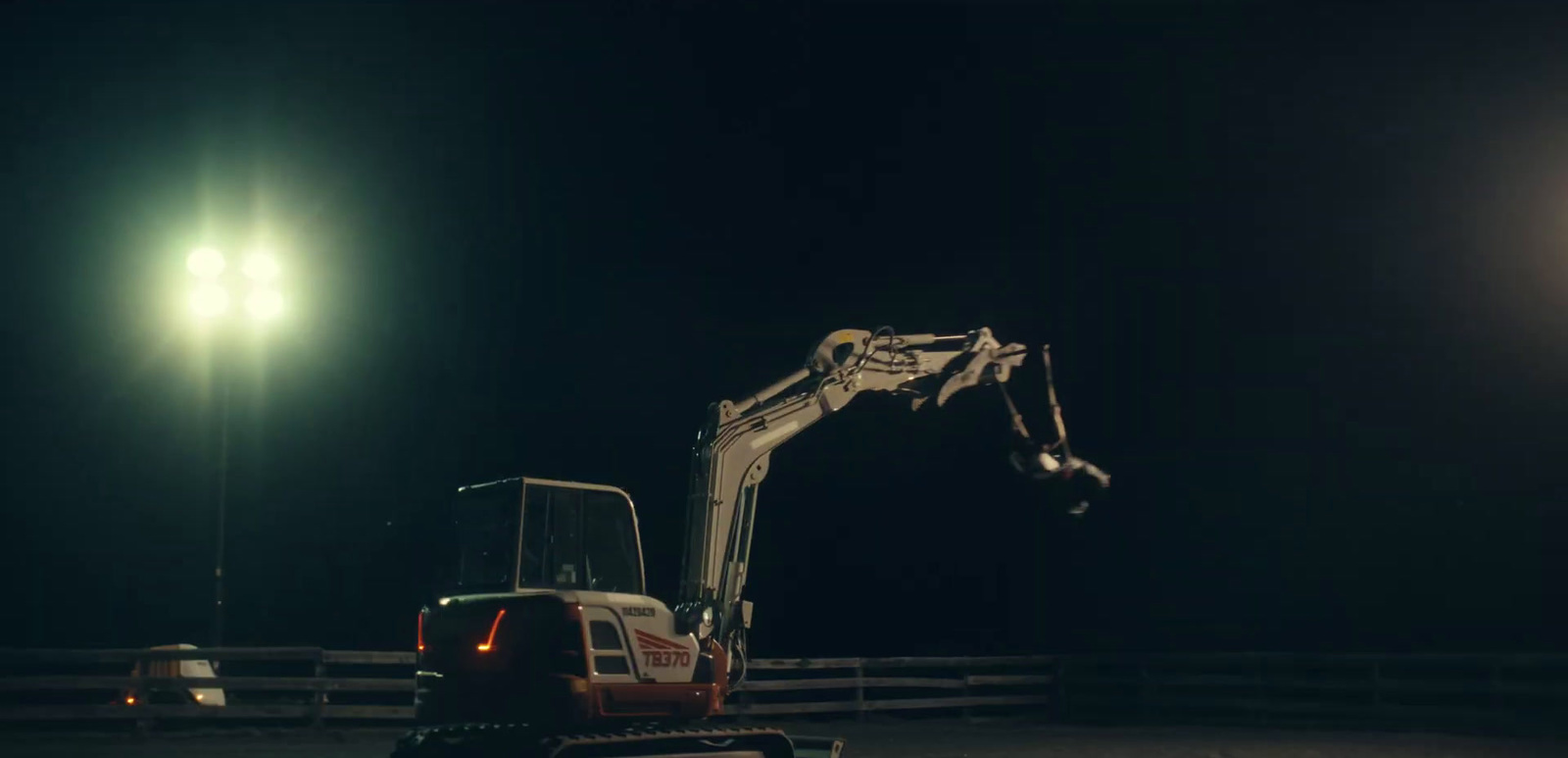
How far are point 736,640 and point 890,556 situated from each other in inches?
1288

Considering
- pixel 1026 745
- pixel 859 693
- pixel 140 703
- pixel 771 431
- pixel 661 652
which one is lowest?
pixel 1026 745

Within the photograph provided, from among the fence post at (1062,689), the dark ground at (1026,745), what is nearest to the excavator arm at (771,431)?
the dark ground at (1026,745)

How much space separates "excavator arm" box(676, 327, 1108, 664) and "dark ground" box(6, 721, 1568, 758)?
4324mm

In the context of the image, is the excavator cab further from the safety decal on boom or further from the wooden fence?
the wooden fence

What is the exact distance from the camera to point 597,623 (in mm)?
10484

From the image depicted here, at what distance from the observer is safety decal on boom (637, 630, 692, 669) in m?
10.8

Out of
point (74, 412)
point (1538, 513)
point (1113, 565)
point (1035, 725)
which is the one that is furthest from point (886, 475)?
point (74, 412)

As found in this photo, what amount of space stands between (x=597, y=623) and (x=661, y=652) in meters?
0.64

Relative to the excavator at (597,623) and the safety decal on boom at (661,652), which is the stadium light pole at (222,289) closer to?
the excavator at (597,623)

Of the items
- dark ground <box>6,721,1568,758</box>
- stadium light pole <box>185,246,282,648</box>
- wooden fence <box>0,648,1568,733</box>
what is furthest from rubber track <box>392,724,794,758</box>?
stadium light pole <box>185,246,282,648</box>

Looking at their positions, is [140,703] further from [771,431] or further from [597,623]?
[771,431]

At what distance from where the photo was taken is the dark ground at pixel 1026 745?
15.8m

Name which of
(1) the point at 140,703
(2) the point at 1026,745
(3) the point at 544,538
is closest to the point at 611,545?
(3) the point at 544,538

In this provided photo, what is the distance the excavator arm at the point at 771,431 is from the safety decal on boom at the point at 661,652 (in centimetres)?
23
